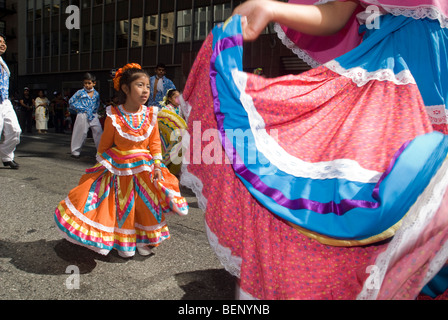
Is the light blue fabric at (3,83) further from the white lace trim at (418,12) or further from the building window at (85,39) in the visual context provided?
the building window at (85,39)

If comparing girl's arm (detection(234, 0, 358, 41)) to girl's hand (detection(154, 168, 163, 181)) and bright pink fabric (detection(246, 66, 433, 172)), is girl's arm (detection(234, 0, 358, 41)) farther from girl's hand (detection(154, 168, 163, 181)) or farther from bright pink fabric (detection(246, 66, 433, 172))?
girl's hand (detection(154, 168, 163, 181))

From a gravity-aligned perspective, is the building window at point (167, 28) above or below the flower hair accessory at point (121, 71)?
above

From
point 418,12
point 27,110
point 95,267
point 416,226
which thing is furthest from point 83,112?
point 27,110

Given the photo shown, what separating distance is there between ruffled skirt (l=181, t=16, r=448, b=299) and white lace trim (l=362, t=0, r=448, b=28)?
37 mm

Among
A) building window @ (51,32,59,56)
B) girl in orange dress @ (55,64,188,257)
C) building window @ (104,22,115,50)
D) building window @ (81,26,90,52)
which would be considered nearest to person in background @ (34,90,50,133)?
building window @ (104,22,115,50)

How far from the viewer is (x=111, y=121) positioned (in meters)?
3.00

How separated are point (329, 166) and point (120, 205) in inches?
76.9

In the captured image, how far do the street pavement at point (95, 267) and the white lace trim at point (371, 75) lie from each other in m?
1.30

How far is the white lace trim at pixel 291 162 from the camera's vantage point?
127 centimetres

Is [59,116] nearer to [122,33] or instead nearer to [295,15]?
[122,33]

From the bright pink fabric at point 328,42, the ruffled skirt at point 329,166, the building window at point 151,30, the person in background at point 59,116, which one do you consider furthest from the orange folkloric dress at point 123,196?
the building window at point 151,30

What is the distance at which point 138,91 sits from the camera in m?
3.05

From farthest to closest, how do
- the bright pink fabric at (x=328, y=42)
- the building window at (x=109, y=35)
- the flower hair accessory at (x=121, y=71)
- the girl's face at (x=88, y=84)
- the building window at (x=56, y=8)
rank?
the building window at (x=56, y=8) → the building window at (x=109, y=35) → the girl's face at (x=88, y=84) → the flower hair accessory at (x=121, y=71) → the bright pink fabric at (x=328, y=42)

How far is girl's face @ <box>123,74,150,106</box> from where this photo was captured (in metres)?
3.06
